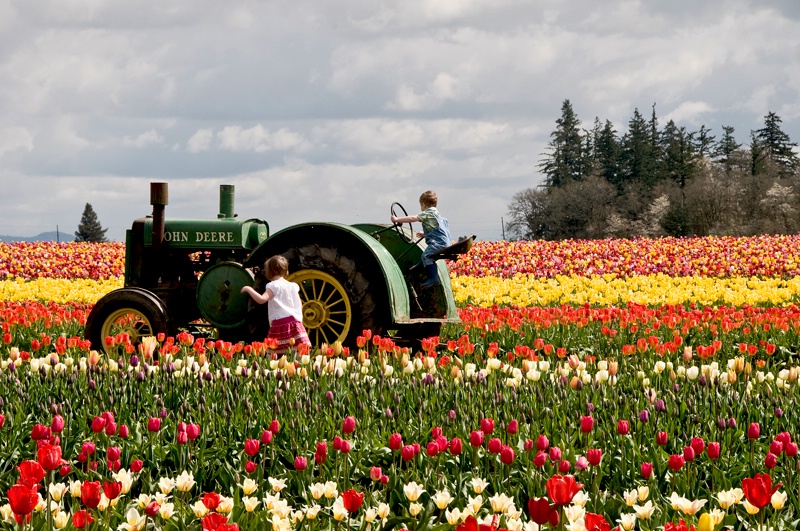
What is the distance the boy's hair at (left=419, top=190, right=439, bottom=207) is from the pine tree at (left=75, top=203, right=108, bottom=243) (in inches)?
2351

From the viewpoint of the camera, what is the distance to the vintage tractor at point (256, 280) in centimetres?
744

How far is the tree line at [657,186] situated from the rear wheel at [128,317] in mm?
45047

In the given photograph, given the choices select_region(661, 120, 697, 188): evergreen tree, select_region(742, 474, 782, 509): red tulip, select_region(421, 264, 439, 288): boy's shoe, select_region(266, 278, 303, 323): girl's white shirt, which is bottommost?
select_region(742, 474, 782, 509): red tulip

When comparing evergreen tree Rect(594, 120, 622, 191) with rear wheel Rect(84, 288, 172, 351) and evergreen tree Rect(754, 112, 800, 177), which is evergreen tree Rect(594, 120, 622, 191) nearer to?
evergreen tree Rect(754, 112, 800, 177)

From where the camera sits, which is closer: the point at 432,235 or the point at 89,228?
the point at 432,235

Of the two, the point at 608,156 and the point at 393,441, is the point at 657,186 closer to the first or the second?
the point at 608,156

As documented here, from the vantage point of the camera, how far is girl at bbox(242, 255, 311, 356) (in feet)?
24.0

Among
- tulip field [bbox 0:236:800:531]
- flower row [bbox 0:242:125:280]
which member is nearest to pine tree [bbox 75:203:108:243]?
flower row [bbox 0:242:125:280]

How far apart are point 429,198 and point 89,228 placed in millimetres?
61083

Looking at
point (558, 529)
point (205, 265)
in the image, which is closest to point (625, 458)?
point (558, 529)

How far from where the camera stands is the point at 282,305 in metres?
7.30

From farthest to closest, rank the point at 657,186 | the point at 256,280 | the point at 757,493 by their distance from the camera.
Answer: the point at 657,186 → the point at 256,280 → the point at 757,493

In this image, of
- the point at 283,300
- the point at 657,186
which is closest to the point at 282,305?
the point at 283,300

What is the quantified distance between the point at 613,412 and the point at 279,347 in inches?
122
